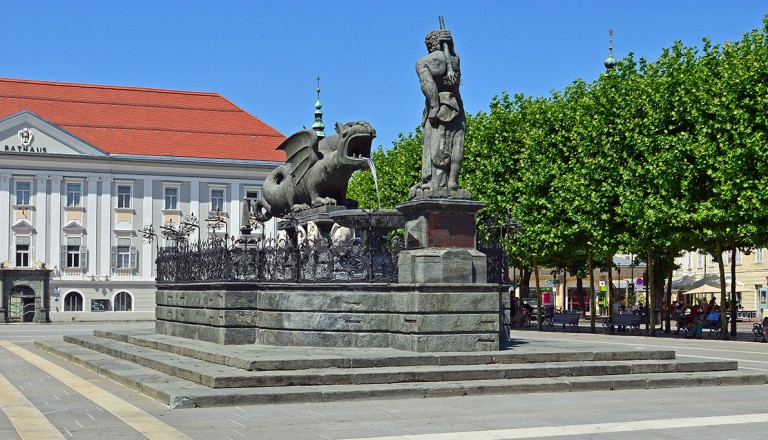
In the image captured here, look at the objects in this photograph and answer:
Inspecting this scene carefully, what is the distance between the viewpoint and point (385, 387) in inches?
572

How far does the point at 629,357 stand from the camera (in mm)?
17797

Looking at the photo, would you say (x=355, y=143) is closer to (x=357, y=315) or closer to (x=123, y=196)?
(x=357, y=315)

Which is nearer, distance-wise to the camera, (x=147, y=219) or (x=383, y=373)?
(x=383, y=373)

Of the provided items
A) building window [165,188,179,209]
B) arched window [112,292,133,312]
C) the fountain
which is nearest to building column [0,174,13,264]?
arched window [112,292,133,312]

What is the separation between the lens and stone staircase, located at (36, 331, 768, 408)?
559 inches

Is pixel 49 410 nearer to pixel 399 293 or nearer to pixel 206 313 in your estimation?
pixel 399 293

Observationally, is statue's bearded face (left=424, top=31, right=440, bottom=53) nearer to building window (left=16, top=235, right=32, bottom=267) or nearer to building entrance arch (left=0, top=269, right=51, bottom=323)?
building entrance arch (left=0, top=269, right=51, bottom=323)

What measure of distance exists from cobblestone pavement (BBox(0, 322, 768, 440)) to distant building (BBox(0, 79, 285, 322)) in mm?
51451

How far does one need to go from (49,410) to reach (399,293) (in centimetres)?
616

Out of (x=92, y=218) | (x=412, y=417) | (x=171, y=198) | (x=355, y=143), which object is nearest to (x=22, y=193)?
(x=92, y=218)

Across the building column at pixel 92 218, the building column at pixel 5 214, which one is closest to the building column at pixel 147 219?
the building column at pixel 92 218

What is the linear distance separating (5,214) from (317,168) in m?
49.0

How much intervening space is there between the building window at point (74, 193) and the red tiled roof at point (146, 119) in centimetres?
298

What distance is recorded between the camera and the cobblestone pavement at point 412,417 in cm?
1132
